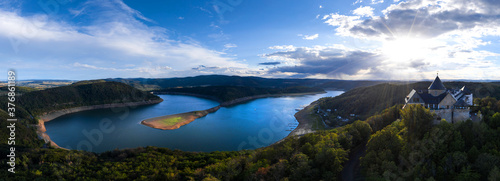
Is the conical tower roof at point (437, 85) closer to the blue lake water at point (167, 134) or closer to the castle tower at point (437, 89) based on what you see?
the castle tower at point (437, 89)

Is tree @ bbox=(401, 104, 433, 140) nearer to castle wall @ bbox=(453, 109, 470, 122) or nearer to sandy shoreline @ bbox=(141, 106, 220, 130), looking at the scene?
castle wall @ bbox=(453, 109, 470, 122)

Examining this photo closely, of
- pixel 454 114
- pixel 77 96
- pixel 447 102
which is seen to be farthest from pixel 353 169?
pixel 77 96

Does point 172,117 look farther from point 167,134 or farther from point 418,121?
point 418,121

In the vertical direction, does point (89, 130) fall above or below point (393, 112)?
below

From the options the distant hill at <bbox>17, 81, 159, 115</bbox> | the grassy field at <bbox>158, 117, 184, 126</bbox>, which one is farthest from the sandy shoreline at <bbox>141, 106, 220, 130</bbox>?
the distant hill at <bbox>17, 81, 159, 115</bbox>

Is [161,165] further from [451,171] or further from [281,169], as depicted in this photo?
[451,171]

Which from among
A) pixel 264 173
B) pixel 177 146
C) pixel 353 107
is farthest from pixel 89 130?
pixel 353 107
